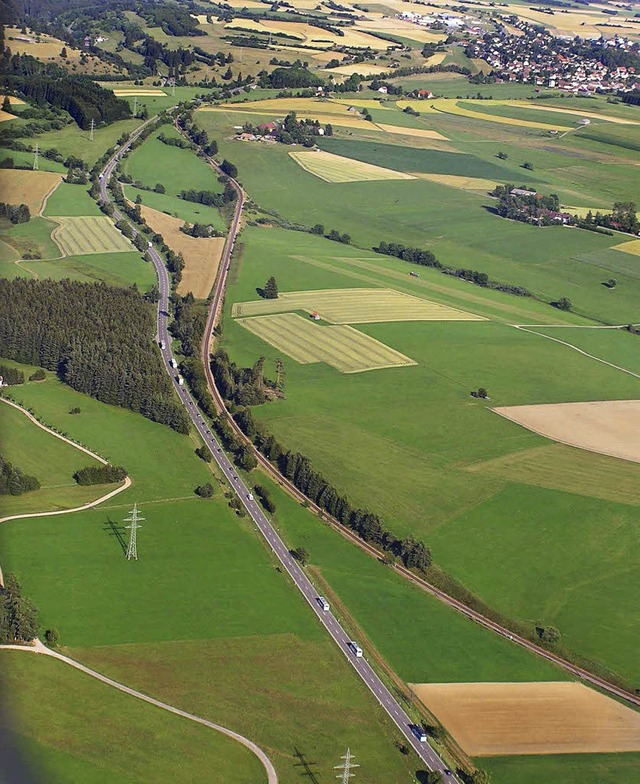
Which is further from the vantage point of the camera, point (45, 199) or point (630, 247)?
point (630, 247)

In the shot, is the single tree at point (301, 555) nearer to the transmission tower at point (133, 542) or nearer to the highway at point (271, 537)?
the highway at point (271, 537)

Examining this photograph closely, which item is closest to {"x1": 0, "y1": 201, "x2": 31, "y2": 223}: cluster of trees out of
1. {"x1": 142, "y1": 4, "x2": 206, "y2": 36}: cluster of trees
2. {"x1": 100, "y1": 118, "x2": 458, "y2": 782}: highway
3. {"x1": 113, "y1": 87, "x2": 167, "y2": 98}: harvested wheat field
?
{"x1": 100, "y1": 118, "x2": 458, "y2": 782}: highway

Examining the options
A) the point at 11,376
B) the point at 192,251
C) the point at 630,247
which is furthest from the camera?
the point at 630,247

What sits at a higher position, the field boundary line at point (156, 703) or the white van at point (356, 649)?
the white van at point (356, 649)

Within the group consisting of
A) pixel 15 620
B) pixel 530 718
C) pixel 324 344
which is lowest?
pixel 530 718

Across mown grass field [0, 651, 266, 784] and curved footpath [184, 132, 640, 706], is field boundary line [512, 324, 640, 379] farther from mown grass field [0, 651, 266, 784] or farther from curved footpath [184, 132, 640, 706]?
mown grass field [0, 651, 266, 784]

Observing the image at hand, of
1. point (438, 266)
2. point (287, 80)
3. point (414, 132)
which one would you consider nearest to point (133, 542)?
point (438, 266)

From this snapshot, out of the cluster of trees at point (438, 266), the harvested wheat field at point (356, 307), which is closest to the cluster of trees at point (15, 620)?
the harvested wheat field at point (356, 307)

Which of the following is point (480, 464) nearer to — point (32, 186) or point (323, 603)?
point (323, 603)
